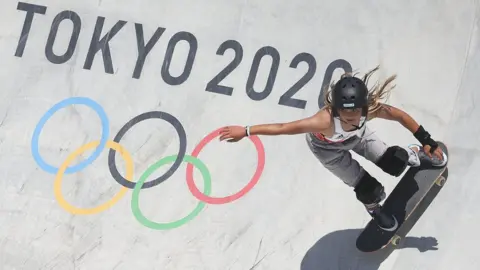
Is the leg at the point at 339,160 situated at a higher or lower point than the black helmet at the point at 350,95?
lower

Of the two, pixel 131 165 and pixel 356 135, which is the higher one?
pixel 356 135

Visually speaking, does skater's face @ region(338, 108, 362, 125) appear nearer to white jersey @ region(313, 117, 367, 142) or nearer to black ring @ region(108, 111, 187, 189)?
white jersey @ region(313, 117, 367, 142)

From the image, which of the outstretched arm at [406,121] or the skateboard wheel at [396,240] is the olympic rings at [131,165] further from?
the outstretched arm at [406,121]

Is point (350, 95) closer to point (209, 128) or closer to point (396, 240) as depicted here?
point (396, 240)

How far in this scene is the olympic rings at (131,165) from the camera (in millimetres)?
5527

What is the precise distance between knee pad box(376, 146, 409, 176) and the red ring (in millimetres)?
1308

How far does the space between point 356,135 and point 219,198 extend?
1672 mm

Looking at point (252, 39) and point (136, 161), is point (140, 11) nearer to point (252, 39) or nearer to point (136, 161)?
point (252, 39)

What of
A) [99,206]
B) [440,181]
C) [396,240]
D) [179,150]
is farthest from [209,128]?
[440,181]

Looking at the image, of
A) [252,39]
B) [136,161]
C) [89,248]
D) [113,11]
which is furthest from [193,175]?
[113,11]

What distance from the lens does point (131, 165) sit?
566cm

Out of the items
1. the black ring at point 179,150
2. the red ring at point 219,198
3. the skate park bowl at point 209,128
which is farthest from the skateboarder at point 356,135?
the black ring at point 179,150

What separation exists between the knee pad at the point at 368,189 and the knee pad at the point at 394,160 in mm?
165

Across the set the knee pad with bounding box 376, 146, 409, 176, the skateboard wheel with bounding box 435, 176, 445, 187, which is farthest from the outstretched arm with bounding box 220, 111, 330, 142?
the skateboard wheel with bounding box 435, 176, 445, 187
